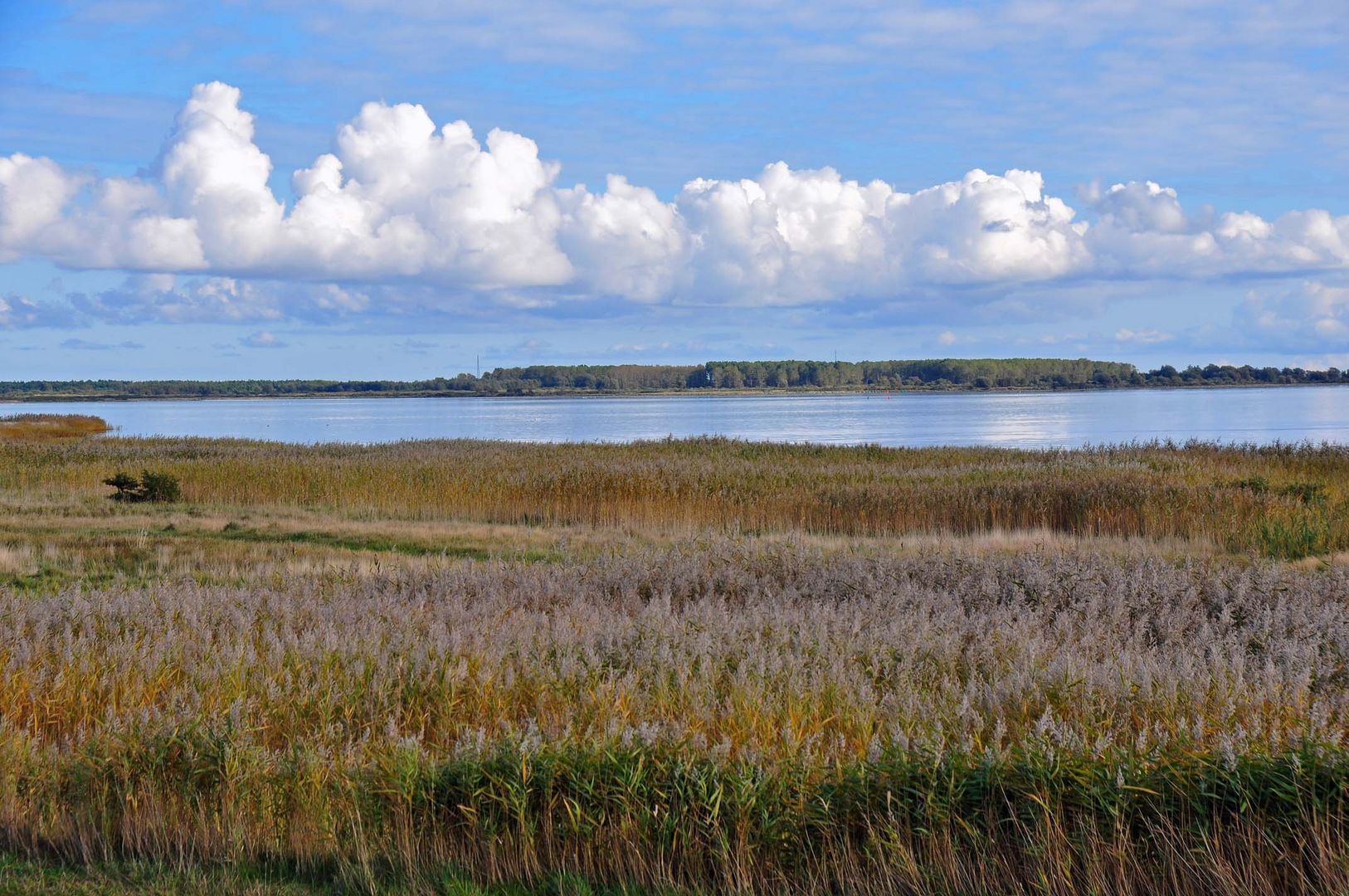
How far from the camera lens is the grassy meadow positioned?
520cm

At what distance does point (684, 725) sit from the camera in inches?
254

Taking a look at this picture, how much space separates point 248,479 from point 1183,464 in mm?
23543

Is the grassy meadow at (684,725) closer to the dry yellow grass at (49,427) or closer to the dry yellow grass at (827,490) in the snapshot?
the dry yellow grass at (827,490)

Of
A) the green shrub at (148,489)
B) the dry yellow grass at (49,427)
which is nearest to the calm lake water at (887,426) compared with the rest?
the dry yellow grass at (49,427)

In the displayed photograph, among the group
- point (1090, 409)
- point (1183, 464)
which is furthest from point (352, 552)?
point (1090, 409)

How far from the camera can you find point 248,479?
92.9ft

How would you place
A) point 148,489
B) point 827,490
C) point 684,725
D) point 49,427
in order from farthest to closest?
point 49,427, point 148,489, point 827,490, point 684,725

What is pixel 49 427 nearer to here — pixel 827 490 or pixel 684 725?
pixel 827 490

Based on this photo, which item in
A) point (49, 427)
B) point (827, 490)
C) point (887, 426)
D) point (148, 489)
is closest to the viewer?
point (827, 490)

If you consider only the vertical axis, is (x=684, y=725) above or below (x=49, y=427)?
below

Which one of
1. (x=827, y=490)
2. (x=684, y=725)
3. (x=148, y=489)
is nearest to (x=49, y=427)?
(x=148, y=489)

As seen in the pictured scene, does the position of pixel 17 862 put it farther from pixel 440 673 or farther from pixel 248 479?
pixel 248 479

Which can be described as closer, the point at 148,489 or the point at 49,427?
the point at 148,489

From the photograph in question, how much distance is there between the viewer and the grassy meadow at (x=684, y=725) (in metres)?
5.20
